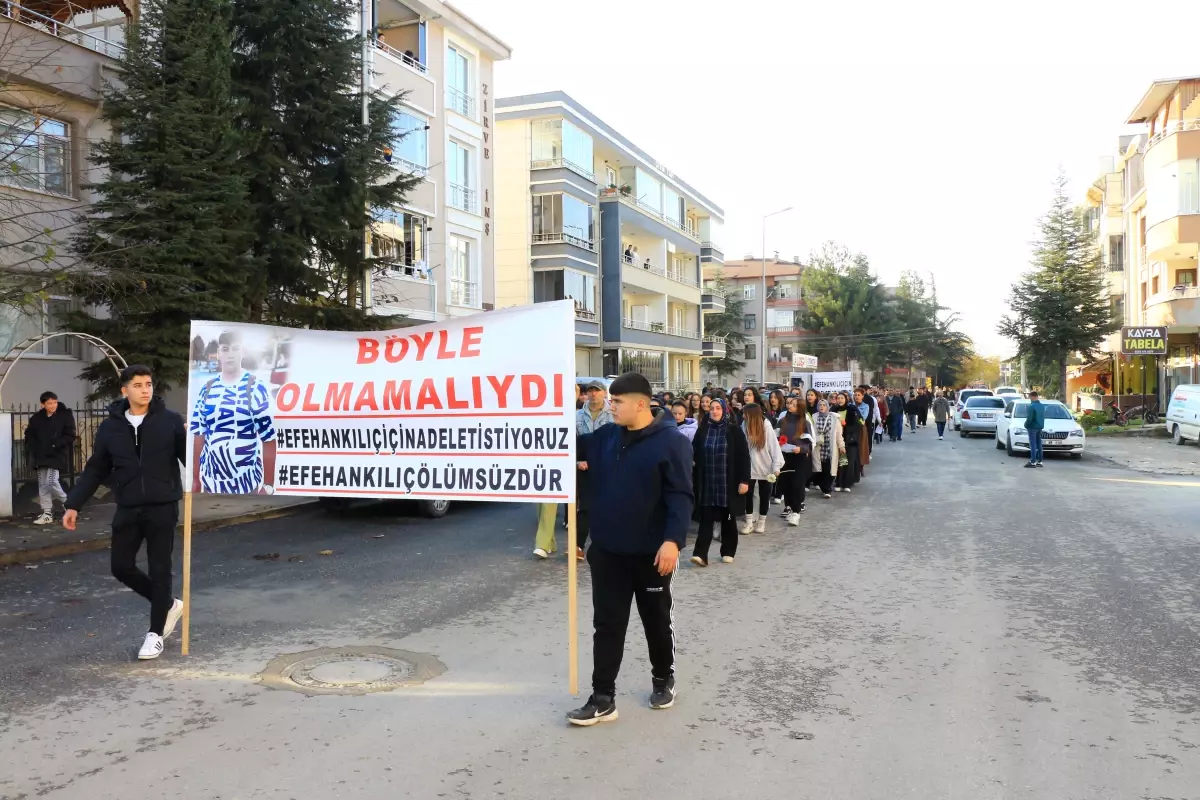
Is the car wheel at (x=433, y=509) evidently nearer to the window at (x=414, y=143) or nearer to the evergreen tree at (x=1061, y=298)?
the window at (x=414, y=143)

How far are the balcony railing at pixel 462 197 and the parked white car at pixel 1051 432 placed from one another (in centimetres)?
1726

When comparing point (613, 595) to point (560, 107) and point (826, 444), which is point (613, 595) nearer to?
point (826, 444)

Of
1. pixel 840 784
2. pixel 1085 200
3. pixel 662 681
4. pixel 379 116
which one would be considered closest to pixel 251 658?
pixel 662 681

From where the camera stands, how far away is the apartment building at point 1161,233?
34375 mm

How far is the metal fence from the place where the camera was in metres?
13.2

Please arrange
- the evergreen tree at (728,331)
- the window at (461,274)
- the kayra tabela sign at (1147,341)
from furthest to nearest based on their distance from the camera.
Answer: the evergreen tree at (728,331) < the kayra tabela sign at (1147,341) < the window at (461,274)

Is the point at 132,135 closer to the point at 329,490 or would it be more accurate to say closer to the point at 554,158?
the point at 329,490

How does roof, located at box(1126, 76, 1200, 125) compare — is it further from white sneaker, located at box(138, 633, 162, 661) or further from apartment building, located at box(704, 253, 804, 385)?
white sneaker, located at box(138, 633, 162, 661)

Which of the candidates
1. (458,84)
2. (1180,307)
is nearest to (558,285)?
(458,84)

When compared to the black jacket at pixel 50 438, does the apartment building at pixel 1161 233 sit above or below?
above

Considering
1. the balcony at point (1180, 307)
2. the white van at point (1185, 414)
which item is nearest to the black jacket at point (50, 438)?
the white van at point (1185, 414)

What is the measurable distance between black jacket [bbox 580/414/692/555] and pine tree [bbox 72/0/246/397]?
10464mm

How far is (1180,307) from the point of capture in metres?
35.9

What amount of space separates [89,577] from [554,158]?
105 ft
